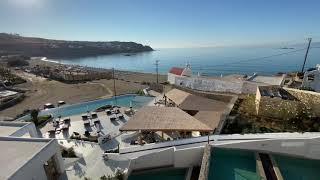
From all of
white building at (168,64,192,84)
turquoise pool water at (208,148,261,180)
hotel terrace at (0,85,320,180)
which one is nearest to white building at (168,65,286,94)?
white building at (168,64,192,84)

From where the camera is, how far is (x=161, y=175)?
1338 centimetres

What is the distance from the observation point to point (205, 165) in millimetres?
11516

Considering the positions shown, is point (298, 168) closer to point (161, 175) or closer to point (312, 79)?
point (161, 175)

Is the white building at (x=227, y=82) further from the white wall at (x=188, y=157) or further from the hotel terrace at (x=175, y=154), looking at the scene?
the white wall at (x=188, y=157)

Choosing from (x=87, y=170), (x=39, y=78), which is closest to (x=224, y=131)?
(x=87, y=170)

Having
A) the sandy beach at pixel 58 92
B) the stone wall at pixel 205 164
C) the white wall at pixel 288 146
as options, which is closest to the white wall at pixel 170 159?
the stone wall at pixel 205 164

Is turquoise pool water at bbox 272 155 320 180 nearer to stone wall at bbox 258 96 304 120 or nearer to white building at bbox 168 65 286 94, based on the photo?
stone wall at bbox 258 96 304 120

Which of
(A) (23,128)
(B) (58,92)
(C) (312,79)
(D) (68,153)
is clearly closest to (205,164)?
(D) (68,153)

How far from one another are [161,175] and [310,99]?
36.8 feet

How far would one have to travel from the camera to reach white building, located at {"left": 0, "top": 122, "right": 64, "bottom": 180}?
32.7ft

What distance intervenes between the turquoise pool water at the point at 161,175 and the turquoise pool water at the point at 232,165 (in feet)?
6.21

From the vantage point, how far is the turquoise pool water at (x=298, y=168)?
1162cm

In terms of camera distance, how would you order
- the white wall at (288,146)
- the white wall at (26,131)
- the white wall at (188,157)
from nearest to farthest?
the white wall at (288,146) < the white wall at (188,157) < the white wall at (26,131)

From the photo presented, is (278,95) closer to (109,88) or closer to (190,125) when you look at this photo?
(190,125)
